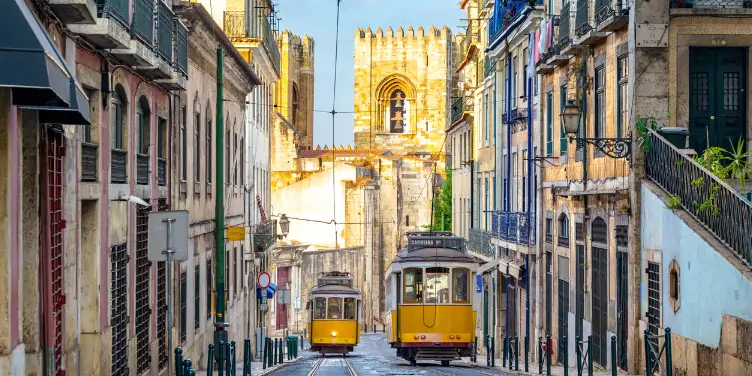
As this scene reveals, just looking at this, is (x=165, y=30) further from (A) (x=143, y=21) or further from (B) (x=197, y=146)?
(B) (x=197, y=146)

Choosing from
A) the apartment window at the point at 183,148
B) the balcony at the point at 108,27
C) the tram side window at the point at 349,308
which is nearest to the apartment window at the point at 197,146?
the apartment window at the point at 183,148

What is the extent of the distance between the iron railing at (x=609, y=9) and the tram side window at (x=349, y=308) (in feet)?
62.2

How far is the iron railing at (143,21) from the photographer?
1605 centimetres

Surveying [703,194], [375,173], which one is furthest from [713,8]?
[375,173]

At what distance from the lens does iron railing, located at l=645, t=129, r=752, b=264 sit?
1562 centimetres

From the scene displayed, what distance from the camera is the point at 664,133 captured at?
19453mm

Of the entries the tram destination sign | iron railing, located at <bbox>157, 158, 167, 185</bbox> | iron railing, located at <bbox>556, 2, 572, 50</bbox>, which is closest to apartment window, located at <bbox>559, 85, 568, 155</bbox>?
iron railing, located at <bbox>556, 2, 572, 50</bbox>

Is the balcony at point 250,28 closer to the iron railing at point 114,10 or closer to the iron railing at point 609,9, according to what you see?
the iron railing at point 609,9

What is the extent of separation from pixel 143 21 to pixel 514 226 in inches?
755

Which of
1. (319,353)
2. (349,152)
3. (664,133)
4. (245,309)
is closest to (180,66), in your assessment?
(664,133)

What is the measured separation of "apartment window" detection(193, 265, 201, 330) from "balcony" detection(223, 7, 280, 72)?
1221cm

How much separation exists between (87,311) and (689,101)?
1046 cm

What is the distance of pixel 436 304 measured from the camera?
2770 centimetres

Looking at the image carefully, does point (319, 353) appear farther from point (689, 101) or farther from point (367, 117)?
point (367, 117)
